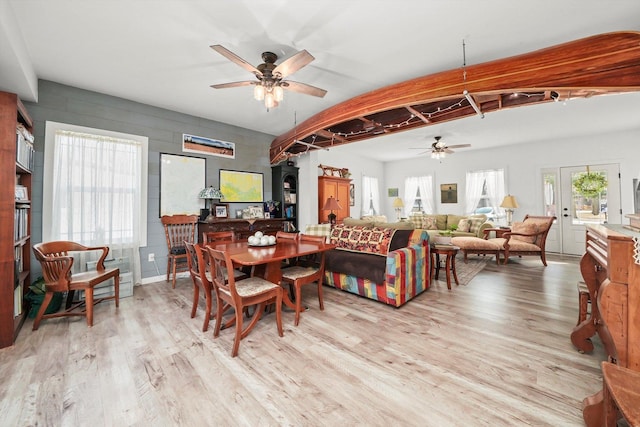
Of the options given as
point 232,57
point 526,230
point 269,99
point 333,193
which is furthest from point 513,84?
point 333,193

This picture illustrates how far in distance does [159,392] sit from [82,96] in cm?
395

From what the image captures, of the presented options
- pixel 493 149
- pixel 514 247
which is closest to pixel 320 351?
pixel 514 247

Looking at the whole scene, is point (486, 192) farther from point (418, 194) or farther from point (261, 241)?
point (261, 241)

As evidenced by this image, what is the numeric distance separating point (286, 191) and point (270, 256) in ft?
11.6

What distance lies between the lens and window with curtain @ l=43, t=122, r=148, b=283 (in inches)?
126

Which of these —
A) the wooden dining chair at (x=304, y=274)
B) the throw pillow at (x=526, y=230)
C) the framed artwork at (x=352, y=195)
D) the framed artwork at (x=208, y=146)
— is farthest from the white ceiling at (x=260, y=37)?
the framed artwork at (x=352, y=195)

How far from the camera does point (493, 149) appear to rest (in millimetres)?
6684

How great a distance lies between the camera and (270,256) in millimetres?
2223

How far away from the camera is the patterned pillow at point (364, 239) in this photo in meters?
3.36

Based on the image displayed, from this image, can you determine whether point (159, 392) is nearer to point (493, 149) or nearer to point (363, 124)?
point (363, 124)

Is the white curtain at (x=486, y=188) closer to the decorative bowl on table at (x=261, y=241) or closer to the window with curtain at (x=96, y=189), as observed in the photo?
the decorative bowl on table at (x=261, y=241)

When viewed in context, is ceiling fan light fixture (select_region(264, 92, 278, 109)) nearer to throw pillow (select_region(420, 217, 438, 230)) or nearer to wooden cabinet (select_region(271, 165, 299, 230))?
wooden cabinet (select_region(271, 165, 299, 230))

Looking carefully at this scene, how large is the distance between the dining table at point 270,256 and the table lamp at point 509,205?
5.53 m

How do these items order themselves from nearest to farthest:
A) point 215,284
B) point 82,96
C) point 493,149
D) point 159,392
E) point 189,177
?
point 159,392
point 215,284
point 82,96
point 189,177
point 493,149
